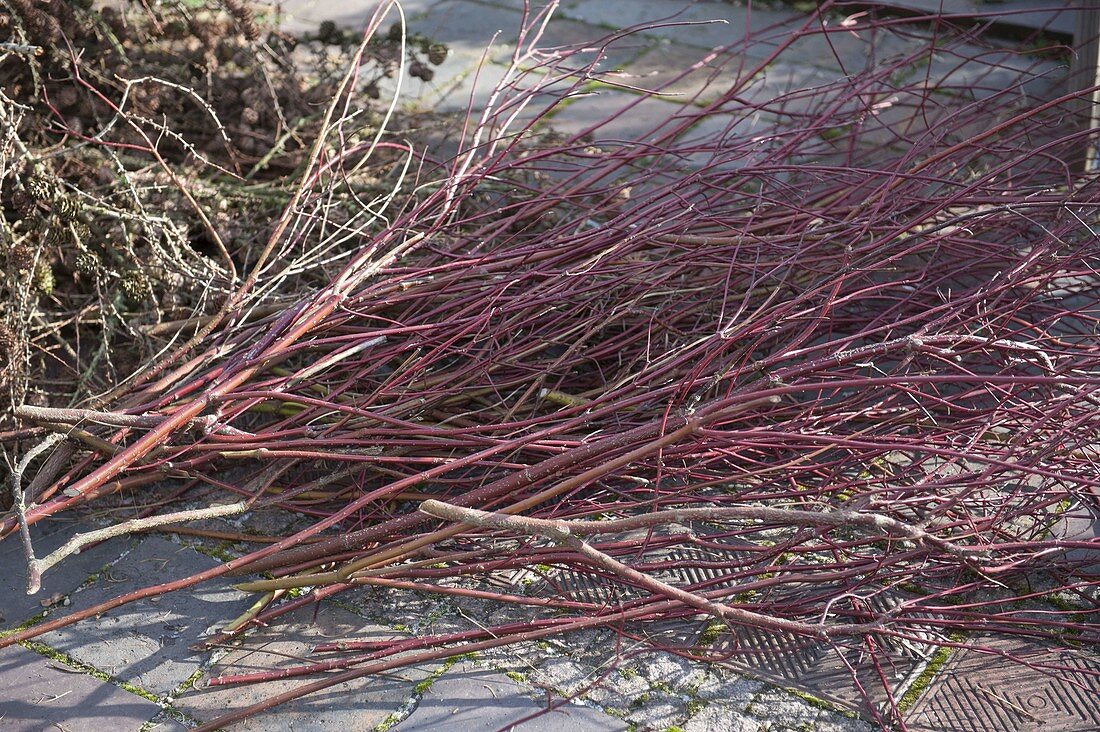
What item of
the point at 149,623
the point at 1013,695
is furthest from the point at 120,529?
the point at 1013,695

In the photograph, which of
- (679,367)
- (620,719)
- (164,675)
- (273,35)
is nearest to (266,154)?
(273,35)

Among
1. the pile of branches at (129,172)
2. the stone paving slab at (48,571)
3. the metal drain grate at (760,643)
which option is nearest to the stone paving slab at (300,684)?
the metal drain grate at (760,643)

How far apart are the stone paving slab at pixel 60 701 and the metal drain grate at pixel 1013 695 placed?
1652 millimetres

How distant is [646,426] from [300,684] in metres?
0.96

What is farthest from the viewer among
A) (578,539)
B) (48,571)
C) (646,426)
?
(48,571)

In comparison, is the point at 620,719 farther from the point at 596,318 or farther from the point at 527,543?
the point at 596,318

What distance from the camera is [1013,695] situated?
81.3 inches

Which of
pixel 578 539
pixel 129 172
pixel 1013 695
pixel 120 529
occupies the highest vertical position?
pixel 129 172

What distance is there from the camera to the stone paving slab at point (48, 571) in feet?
7.77

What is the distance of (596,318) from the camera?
9.26ft

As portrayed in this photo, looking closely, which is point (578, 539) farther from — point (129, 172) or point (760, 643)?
point (129, 172)

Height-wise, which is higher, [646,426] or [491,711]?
[646,426]

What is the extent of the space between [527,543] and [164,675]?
861 mm

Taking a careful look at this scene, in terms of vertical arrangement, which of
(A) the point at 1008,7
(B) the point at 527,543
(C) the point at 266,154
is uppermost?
(A) the point at 1008,7
